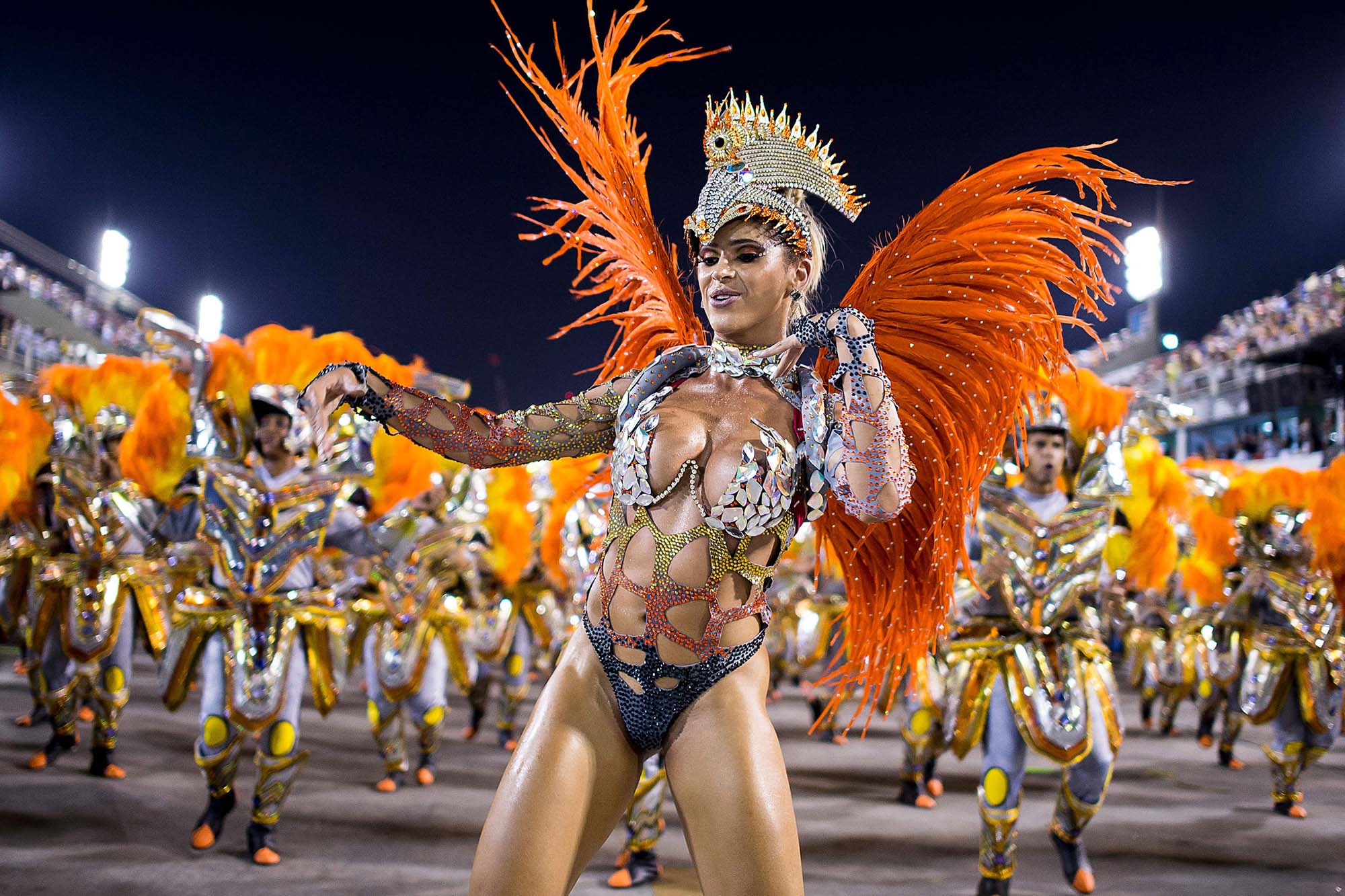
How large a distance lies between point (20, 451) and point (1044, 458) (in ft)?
23.1

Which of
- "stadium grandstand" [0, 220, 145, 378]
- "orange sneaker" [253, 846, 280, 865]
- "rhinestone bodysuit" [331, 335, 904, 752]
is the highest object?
"stadium grandstand" [0, 220, 145, 378]

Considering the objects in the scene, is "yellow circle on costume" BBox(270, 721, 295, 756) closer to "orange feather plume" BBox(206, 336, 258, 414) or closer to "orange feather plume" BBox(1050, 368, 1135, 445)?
"orange feather plume" BBox(206, 336, 258, 414)

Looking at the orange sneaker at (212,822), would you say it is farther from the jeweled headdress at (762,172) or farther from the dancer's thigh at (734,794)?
the jeweled headdress at (762,172)

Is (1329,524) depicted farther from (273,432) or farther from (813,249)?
(273,432)

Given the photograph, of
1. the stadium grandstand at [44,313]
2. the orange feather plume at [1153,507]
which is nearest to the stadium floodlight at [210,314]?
the stadium grandstand at [44,313]

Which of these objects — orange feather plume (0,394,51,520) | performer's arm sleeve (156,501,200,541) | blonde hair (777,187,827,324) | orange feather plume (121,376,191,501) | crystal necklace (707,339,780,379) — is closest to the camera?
crystal necklace (707,339,780,379)

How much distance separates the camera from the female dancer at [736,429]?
1927 millimetres

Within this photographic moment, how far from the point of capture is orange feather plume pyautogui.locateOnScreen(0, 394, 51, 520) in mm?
7504

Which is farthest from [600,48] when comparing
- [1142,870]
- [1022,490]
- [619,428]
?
[1142,870]

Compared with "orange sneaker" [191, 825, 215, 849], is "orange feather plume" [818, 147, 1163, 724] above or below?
above

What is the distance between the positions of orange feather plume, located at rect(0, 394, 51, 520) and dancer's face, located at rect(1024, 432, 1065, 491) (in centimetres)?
668

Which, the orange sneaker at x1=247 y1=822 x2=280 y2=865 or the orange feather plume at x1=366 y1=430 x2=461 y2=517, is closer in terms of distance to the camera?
the orange sneaker at x1=247 y1=822 x2=280 y2=865

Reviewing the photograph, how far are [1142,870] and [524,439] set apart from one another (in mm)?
4407

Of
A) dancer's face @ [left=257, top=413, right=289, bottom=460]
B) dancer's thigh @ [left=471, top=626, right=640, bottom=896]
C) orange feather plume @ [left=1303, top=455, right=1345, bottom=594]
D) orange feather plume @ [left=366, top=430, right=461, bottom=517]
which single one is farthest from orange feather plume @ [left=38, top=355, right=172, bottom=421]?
orange feather plume @ [left=1303, top=455, right=1345, bottom=594]
